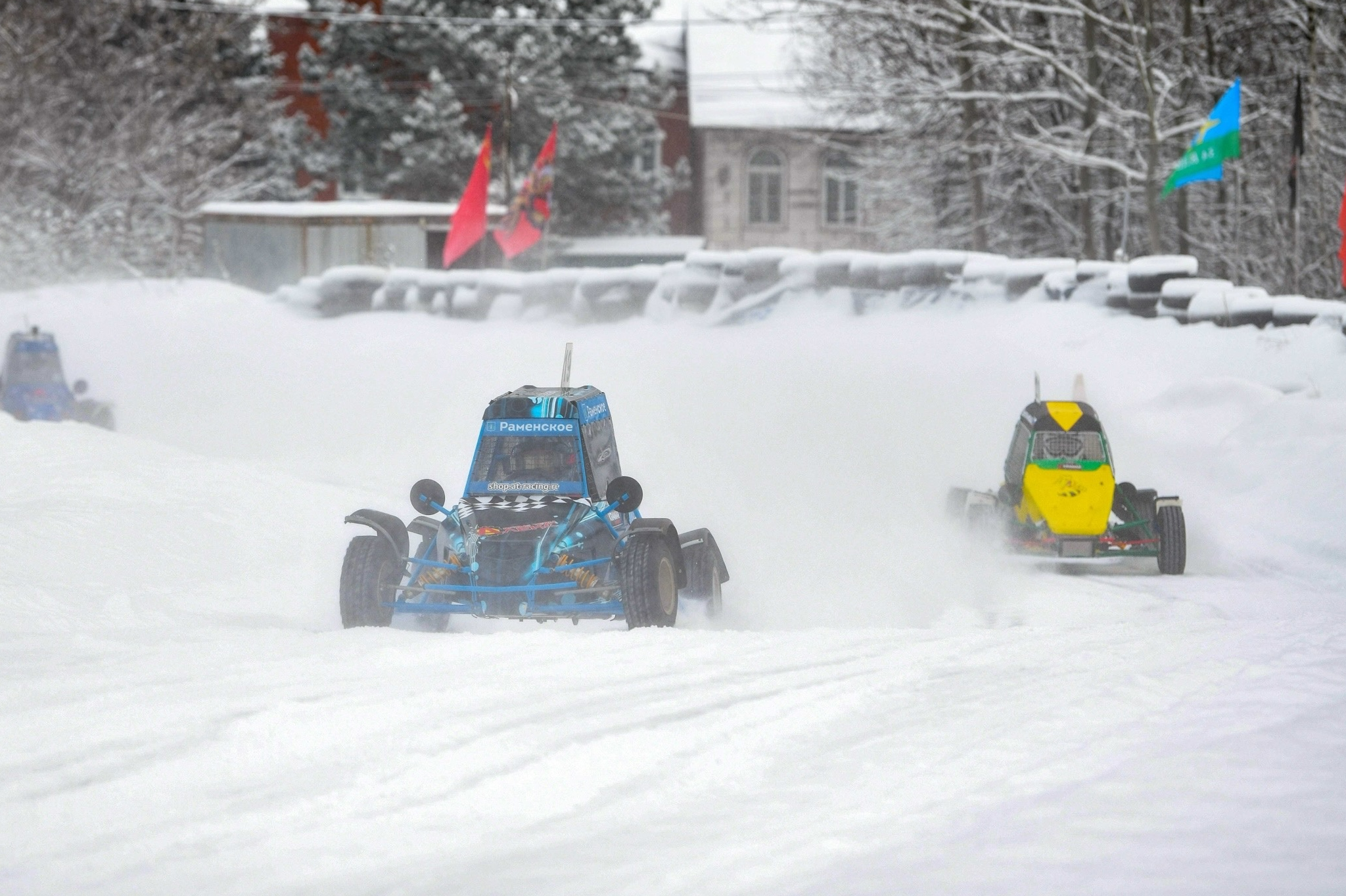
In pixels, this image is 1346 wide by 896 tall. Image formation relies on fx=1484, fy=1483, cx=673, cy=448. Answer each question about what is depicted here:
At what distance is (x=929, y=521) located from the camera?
12789 mm

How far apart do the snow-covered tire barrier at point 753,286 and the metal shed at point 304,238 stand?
679cm

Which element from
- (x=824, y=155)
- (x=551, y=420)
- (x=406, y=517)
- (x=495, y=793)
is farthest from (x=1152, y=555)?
(x=824, y=155)

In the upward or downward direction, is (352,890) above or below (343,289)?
below

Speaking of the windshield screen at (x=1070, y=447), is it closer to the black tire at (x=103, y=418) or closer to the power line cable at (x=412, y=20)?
the black tire at (x=103, y=418)

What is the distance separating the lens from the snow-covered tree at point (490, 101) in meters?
39.4

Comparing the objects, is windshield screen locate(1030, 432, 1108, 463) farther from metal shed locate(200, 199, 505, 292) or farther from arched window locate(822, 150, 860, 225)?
arched window locate(822, 150, 860, 225)

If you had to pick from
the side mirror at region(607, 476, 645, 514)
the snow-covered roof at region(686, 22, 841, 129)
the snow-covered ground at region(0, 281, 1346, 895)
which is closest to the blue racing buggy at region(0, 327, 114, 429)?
the snow-covered ground at region(0, 281, 1346, 895)

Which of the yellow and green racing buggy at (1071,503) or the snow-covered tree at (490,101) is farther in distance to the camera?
the snow-covered tree at (490,101)

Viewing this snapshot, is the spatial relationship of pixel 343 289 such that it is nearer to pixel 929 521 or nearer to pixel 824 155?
pixel 929 521

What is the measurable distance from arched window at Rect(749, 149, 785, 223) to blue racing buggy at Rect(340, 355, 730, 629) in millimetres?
36780

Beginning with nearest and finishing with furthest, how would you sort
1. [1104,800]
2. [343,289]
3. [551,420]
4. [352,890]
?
[352,890] < [1104,800] < [551,420] < [343,289]

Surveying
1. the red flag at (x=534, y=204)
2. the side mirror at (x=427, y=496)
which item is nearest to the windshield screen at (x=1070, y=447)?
the side mirror at (x=427, y=496)

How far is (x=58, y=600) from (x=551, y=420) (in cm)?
304

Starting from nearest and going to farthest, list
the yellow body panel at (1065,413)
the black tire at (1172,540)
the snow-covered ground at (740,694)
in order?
the snow-covered ground at (740,694) < the black tire at (1172,540) < the yellow body panel at (1065,413)
